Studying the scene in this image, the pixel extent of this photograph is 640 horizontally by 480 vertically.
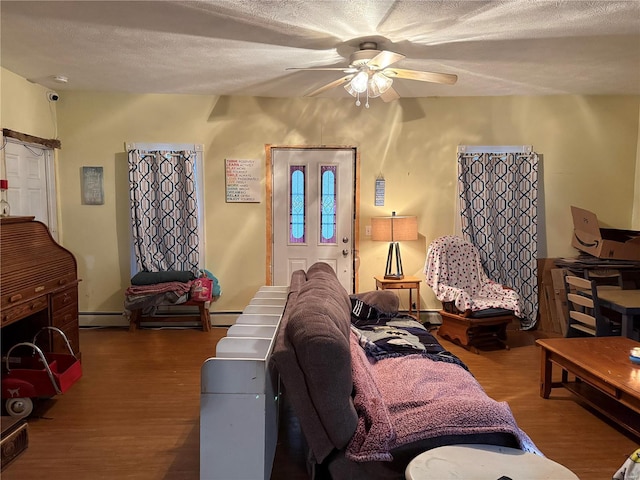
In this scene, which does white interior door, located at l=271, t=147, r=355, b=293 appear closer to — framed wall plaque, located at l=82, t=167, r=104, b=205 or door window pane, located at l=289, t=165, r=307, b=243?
door window pane, located at l=289, t=165, r=307, b=243

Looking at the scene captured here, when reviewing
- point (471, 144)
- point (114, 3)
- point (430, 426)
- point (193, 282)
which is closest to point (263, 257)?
point (193, 282)

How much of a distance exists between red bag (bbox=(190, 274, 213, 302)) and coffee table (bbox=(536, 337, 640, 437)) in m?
3.14

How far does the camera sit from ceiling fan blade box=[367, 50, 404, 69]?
2.88 meters

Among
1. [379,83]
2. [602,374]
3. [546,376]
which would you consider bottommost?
[546,376]

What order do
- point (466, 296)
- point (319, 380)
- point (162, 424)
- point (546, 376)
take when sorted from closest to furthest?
point (319, 380) < point (162, 424) < point (546, 376) < point (466, 296)

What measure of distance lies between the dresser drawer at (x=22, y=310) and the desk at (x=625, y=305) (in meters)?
4.17

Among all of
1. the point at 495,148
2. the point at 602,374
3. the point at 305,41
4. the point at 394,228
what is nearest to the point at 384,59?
the point at 305,41

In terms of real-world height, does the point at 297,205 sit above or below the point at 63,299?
above

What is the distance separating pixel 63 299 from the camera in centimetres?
356

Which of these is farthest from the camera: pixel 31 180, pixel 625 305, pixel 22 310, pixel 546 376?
pixel 31 180

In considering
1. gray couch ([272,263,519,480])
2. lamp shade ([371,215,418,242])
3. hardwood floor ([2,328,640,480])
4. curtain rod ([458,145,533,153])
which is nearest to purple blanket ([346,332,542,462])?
gray couch ([272,263,519,480])

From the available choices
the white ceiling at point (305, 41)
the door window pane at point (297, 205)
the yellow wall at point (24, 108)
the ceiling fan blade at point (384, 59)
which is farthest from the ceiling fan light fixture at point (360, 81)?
the yellow wall at point (24, 108)

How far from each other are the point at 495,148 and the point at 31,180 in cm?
483

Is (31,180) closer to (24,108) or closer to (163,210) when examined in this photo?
(24,108)
